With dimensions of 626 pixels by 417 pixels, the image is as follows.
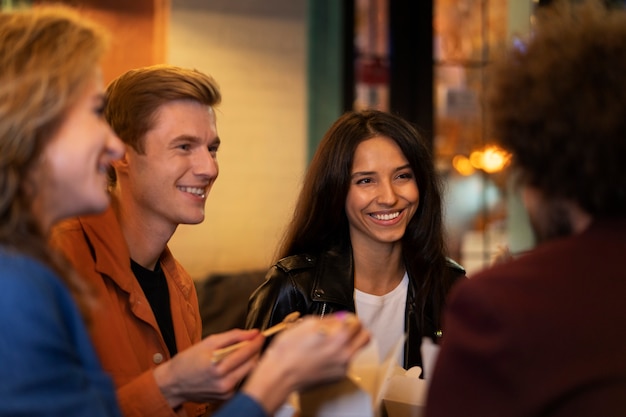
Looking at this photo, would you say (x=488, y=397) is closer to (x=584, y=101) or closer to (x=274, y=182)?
(x=584, y=101)

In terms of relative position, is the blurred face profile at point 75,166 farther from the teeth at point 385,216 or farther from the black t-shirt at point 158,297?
the teeth at point 385,216

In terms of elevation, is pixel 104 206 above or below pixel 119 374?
above

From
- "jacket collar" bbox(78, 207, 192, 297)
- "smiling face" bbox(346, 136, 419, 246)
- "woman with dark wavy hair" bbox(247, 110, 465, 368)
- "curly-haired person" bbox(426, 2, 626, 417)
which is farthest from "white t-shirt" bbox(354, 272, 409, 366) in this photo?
"curly-haired person" bbox(426, 2, 626, 417)

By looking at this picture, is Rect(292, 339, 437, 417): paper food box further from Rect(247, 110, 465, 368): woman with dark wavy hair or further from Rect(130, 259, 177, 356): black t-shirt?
Rect(247, 110, 465, 368): woman with dark wavy hair

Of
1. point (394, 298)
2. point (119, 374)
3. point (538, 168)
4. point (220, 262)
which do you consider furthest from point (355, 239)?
point (220, 262)

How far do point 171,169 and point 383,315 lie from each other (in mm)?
889

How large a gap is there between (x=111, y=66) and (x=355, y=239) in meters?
2.08

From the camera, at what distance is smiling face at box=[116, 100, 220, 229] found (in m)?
1.97

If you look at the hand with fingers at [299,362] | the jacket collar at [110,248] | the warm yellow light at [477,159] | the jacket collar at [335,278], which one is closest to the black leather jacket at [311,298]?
Answer: the jacket collar at [335,278]

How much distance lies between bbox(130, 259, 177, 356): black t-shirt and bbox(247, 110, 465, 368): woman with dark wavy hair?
0.44 m

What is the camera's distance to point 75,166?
3.87 feet

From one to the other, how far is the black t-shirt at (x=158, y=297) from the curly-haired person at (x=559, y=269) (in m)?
0.95

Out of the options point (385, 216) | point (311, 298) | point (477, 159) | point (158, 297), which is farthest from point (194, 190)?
point (477, 159)

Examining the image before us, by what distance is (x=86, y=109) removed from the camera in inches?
47.7
